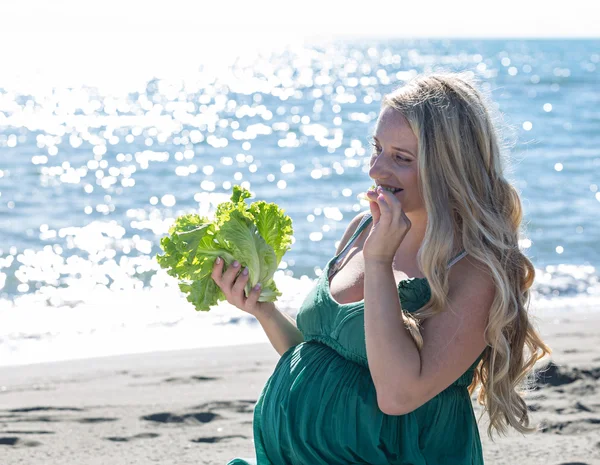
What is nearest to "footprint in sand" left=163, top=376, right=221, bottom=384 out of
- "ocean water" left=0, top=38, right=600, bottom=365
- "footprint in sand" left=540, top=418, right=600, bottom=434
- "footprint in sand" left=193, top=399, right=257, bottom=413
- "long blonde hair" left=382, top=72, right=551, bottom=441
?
"footprint in sand" left=193, top=399, right=257, bottom=413

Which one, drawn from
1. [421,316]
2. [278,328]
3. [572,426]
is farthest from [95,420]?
[421,316]

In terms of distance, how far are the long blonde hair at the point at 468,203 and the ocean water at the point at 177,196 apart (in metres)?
0.33

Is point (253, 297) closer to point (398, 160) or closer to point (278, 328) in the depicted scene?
Result: point (278, 328)

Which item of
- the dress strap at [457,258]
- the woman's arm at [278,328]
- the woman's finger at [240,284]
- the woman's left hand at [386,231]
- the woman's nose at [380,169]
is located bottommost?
the woman's arm at [278,328]

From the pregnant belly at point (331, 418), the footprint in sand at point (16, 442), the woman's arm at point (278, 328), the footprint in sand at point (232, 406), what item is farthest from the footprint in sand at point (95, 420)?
the pregnant belly at point (331, 418)

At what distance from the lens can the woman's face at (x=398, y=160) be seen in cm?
306

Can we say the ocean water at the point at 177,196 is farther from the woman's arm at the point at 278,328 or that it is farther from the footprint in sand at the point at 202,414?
the footprint in sand at the point at 202,414

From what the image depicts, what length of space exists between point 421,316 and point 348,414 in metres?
0.43

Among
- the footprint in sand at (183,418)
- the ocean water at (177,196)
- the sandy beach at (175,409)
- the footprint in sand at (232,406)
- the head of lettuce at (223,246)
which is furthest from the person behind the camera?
the ocean water at (177,196)

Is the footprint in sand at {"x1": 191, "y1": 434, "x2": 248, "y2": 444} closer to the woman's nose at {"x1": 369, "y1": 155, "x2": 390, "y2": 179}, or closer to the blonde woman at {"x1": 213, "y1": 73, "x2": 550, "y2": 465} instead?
the blonde woman at {"x1": 213, "y1": 73, "x2": 550, "y2": 465}

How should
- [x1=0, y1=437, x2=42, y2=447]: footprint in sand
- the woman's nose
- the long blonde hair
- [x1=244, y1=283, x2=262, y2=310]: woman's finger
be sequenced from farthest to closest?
[x1=0, y1=437, x2=42, y2=447]: footprint in sand < [x1=244, y1=283, x2=262, y2=310]: woman's finger < the woman's nose < the long blonde hair

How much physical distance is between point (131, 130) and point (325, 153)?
9346 millimetres

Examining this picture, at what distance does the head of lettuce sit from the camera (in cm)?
337

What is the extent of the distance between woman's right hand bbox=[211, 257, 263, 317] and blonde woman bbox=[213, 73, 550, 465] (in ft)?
1.02
